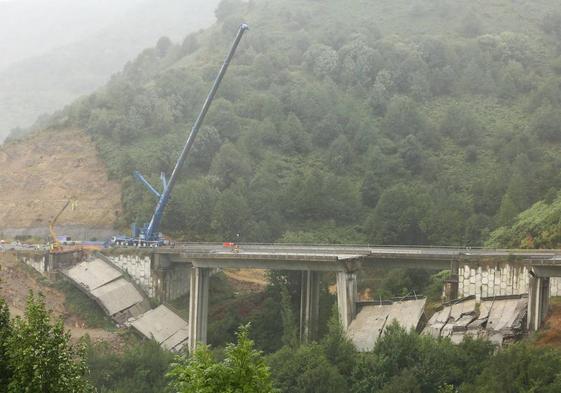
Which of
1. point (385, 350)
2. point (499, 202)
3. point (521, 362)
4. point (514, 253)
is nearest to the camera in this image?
point (521, 362)

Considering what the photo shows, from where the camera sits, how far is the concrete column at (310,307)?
6512cm

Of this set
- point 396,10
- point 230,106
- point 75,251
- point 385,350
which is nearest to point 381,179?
point 230,106

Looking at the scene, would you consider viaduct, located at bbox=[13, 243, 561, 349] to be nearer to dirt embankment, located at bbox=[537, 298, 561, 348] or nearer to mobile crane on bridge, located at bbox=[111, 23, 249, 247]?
dirt embankment, located at bbox=[537, 298, 561, 348]

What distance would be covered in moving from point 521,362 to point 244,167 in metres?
53.7

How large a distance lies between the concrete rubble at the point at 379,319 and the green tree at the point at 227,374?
30.9 meters

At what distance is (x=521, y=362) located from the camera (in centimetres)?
4591

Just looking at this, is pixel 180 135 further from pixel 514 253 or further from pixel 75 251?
pixel 514 253

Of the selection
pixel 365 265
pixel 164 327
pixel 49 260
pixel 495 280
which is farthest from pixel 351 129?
pixel 495 280

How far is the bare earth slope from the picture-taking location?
92.8 meters

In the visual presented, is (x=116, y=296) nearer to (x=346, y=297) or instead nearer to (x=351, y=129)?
(x=346, y=297)

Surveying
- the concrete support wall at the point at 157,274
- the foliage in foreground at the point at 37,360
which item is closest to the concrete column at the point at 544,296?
the concrete support wall at the point at 157,274

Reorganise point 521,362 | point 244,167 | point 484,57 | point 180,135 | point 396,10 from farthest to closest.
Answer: point 396,10, point 484,57, point 180,135, point 244,167, point 521,362

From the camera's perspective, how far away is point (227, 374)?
27234 millimetres

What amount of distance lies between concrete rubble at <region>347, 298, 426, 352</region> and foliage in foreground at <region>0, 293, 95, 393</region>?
31.5 meters
